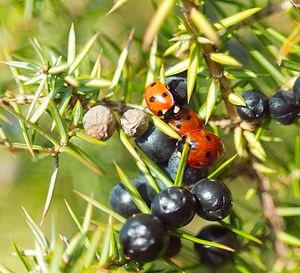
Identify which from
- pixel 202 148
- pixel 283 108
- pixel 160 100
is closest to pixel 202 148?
pixel 202 148

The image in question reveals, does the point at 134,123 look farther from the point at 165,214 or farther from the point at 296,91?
the point at 296,91

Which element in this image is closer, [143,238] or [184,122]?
[143,238]

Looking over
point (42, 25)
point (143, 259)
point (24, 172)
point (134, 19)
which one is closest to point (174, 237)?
point (143, 259)

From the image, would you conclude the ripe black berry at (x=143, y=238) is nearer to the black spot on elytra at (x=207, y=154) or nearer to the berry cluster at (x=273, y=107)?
the black spot on elytra at (x=207, y=154)

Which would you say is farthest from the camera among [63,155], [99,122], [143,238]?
[63,155]

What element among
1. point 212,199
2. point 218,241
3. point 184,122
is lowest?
point 218,241

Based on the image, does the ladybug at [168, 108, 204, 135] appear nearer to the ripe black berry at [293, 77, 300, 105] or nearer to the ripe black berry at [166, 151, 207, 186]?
the ripe black berry at [166, 151, 207, 186]

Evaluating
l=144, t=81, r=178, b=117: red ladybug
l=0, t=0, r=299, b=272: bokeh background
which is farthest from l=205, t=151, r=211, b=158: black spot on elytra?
l=0, t=0, r=299, b=272: bokeh background
